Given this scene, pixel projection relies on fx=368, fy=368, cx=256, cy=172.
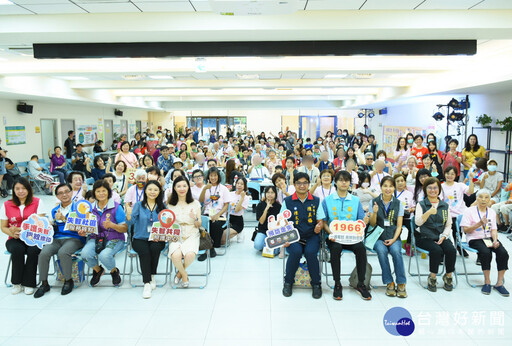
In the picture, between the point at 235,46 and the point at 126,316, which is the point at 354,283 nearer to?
the point at 126,316

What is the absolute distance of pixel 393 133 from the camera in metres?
17.4

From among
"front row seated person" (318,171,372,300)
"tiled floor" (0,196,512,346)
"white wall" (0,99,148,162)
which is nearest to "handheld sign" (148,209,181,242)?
"tiled floor" (0,196,512,346)

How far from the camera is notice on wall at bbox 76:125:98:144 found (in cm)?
1552

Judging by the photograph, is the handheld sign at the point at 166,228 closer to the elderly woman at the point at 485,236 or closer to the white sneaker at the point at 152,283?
the white sneaker at the point at 152,283

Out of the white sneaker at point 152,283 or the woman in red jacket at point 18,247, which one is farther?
the white sneaker at point 152,283

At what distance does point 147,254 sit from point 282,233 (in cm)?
161

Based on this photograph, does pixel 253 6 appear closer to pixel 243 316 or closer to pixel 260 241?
pixel 243 316

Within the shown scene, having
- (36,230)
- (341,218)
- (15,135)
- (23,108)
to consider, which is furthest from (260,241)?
(23,108)

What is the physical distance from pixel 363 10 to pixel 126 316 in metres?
4.71

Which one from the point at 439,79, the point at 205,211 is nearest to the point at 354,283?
the point at 205,211

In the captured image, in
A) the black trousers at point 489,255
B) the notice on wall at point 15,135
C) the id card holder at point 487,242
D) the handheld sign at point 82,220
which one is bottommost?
the black trousers at point 489,255

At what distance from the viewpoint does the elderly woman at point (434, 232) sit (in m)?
4.35

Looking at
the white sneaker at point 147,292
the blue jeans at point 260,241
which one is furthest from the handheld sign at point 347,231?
the white sneaker at point 147,292

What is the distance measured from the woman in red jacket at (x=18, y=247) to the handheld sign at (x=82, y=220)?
51 cm
